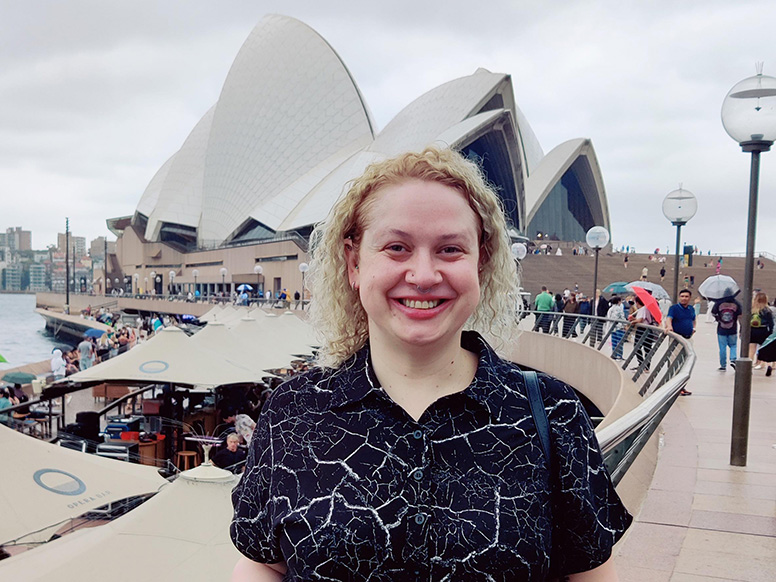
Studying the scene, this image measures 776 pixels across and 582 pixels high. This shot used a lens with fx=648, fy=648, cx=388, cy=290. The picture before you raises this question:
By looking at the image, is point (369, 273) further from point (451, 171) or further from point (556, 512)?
point (556, 512)

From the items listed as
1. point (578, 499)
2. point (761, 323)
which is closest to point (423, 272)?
point (578, 499)

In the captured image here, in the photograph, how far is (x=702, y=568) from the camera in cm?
252

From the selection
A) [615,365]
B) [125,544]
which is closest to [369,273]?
[125,544]

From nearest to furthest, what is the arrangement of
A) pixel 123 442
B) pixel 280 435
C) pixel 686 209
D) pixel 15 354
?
pixel 280 435 < pixel 123 442 < pixel 686 209 < pixel 15 354

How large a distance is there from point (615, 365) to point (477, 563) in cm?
707

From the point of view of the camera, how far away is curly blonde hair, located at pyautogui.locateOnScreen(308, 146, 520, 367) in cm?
118

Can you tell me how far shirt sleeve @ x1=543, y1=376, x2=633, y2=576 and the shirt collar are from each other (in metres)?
0.09

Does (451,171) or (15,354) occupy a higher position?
(451,171)

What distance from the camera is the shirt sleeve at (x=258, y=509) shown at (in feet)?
3.69

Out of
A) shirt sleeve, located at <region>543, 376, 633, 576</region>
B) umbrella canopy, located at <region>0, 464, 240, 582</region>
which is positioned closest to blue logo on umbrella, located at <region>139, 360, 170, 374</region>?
umbrella canopy, located at <region>0, 464, 240, 582</region>

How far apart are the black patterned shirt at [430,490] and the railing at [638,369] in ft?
2.34

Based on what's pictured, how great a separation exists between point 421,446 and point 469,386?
138 mm

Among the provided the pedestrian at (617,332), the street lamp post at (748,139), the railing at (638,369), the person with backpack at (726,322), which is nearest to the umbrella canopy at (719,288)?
the person with backpack at (726,322)

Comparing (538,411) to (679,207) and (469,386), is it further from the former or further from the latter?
(679,207)
